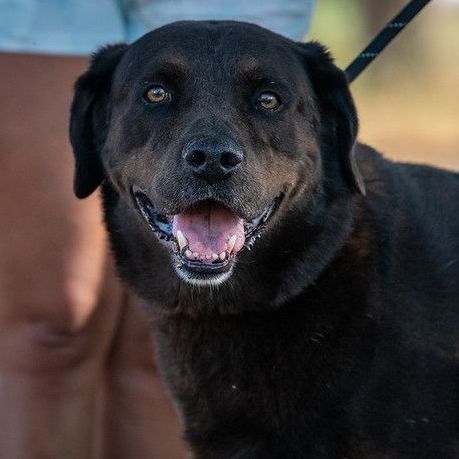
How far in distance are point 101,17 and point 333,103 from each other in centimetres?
79

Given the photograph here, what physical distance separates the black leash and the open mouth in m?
0.62

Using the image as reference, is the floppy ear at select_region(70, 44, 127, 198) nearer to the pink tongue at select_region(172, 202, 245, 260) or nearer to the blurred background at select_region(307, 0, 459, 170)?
the pink tongue at select_region(172, 202, 245, 260)

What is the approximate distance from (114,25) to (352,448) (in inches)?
59.0

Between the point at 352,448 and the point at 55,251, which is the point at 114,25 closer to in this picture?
the point at 55,251

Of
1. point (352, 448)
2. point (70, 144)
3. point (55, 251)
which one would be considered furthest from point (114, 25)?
point (352, 448)

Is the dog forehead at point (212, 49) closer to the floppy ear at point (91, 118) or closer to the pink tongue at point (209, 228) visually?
the floppy ear at point (91, 118)

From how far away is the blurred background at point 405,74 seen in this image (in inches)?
491

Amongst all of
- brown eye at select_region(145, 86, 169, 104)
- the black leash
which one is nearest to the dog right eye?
brown eye at select_region(145, 86, 169, 104)

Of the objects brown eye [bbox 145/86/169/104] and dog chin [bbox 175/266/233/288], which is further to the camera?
brown eye [bbox 145/86/169/104]

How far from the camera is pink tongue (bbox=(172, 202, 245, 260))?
3508mm

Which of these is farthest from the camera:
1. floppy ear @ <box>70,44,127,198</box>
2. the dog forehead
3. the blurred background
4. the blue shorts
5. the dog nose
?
the blurred background

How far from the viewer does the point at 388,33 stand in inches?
156

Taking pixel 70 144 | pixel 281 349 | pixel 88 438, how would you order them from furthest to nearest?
1. pixel 88 438
2. pixel 70 144
3. pixel 281 349

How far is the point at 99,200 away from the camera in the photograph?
406cm
